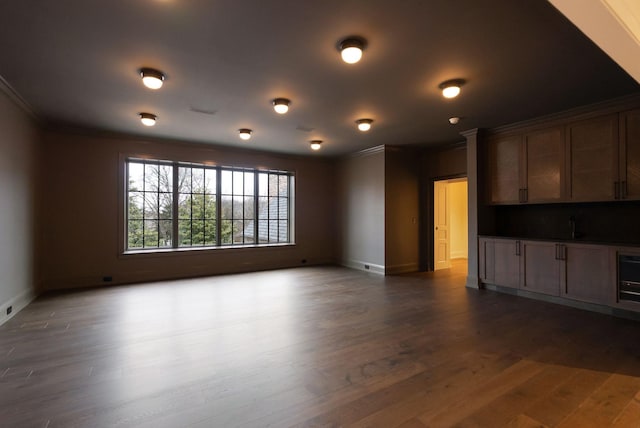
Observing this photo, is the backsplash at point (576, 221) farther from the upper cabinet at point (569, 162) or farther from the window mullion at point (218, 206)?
the window mullion at point (218, 206)

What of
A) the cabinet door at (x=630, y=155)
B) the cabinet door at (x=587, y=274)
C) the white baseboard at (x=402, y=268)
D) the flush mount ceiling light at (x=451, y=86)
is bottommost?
the white baseboard at (x=402, y=268)

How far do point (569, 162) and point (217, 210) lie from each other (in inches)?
242

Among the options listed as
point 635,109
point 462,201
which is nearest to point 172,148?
point 635,109

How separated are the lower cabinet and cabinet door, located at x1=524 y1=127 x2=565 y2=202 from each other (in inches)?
28.6

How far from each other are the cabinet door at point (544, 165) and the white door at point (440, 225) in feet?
7.01

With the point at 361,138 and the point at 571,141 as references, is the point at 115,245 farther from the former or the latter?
the point at 571,141

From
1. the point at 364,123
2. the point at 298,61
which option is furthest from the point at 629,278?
the point at 298,61

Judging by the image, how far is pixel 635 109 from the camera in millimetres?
3652

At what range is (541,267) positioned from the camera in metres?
4.35

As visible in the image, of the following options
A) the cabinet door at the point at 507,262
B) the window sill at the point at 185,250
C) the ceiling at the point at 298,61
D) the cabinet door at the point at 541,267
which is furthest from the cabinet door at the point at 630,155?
the window sill at the point at 185,250

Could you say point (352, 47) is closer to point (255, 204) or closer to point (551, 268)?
point (551, 268)

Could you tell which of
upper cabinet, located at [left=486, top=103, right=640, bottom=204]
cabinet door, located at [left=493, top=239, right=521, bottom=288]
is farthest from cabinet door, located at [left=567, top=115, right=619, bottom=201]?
cabinet door, located at [left=493, top=239, right=521, bottom=288]

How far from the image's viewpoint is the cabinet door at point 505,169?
475 centimetres

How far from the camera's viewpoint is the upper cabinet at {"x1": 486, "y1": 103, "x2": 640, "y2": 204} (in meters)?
3.73
